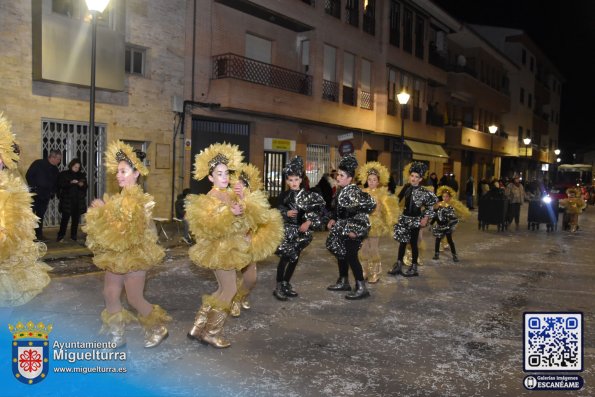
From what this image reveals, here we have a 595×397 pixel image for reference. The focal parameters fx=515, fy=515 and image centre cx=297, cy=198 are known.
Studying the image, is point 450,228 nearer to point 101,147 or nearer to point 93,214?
point 93,214

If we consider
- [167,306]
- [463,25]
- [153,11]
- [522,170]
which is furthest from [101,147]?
[522,170]

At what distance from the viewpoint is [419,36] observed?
96.5 feet

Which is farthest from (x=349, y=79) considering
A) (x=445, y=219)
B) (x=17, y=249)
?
(x=17, y=249)

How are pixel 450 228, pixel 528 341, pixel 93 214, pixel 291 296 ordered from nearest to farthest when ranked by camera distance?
pixel 528 341
pixel 93 214
pixel 291 296
pixel 450 228

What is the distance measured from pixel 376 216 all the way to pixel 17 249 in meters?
5.74

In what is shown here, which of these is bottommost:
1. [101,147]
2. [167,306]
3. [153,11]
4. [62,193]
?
[167,306]

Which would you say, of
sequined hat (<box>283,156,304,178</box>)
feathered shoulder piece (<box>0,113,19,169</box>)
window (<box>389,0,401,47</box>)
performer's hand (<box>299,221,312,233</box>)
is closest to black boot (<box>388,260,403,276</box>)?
performer's hand (<box>299,221,312,233</box>)

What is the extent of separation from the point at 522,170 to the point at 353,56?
3580 cm

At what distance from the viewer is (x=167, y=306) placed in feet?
21.8

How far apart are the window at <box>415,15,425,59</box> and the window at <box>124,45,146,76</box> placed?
1807cm

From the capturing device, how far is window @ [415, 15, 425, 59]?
29062mm

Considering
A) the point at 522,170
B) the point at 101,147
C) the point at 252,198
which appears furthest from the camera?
the point at 522,170

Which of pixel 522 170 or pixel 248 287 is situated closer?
pixel 248 287

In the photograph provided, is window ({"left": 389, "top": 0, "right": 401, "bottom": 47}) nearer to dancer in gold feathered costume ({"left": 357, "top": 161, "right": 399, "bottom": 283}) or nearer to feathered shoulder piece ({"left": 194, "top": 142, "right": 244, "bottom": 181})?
dancer in gold feathered costume ({"left": 357, "top": 161, "right": 399, "bottom": 283})
